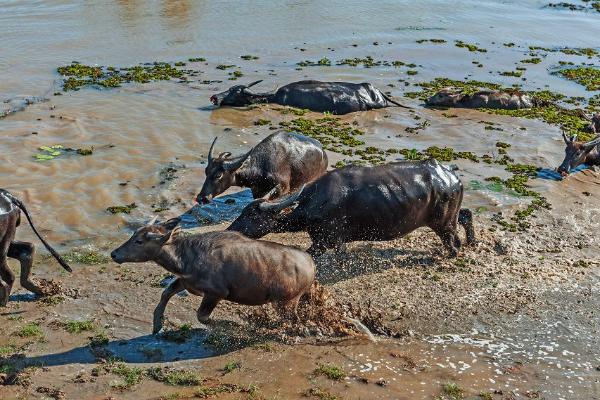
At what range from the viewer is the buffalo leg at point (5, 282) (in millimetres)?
7460

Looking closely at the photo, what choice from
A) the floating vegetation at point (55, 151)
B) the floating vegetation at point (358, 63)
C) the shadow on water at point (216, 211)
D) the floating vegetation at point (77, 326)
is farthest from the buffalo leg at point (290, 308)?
the floating vegetation at point (358, 63)

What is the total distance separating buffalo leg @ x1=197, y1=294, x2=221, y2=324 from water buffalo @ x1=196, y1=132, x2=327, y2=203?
125 inches

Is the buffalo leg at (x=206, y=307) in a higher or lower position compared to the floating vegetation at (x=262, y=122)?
higher

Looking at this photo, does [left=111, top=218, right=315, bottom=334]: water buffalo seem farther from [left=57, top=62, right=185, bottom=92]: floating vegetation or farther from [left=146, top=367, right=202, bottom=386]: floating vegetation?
[left=57, top=62, right=185, bottom=92]: floating vegetation

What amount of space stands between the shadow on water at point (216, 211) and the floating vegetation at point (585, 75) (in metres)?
10.9

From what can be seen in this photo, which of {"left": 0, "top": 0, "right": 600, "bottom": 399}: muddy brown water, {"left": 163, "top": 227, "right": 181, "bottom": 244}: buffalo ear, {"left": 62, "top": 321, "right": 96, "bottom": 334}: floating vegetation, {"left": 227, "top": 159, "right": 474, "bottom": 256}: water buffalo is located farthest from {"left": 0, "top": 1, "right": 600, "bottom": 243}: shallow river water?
{"left": 163, "top": 227, "right": 181, "bottom": 244}: buffalo ear

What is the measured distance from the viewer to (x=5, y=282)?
24.6 ft

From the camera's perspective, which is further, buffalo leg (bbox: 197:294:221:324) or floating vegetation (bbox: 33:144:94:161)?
floating vegetation (bbox: 33:144:94:161)

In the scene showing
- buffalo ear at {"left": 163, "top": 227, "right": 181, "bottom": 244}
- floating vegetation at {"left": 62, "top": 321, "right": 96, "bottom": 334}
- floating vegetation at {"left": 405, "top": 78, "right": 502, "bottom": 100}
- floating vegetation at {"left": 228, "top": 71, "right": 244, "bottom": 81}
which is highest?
buffalo ear at {"left": 163, "top": 227, "right": 181, "bottom": 244}

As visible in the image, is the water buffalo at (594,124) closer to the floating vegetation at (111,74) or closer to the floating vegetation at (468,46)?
the floating vegetation at (468,46)

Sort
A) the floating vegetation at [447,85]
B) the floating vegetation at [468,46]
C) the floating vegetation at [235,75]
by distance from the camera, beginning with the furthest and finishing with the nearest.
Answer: the floating vegetation at [468,46]
the floating vegetation at [235,75]
the floating vegetation at [447,85]

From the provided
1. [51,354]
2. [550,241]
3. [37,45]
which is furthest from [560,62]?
[51,354]

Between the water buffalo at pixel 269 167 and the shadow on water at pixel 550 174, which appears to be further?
the shadow on water at pixel 550 174

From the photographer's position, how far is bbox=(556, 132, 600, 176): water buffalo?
12414mm
